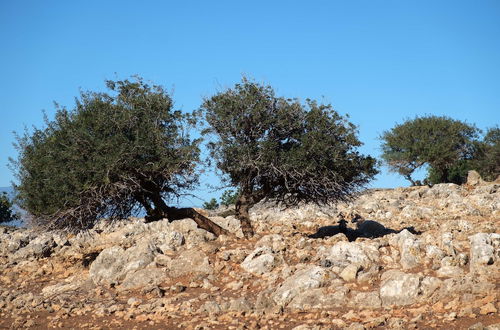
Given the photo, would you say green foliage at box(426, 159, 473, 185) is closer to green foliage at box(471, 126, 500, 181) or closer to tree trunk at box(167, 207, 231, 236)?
green foliage at box(471, 126, 500, 181)

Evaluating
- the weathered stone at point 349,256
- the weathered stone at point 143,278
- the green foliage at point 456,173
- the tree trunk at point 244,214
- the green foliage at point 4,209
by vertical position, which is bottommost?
the weathered stone at point 349,256

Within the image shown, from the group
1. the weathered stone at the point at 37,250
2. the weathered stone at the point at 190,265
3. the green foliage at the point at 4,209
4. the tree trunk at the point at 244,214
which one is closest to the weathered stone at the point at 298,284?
the weathered stone at the point at 190,265

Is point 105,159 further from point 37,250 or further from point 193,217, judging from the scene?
point 37,250

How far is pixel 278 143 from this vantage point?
20.7 meters

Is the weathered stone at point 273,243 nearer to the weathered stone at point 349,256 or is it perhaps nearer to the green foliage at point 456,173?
the weathered stone at point 349,256

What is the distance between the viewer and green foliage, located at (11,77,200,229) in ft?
62.8

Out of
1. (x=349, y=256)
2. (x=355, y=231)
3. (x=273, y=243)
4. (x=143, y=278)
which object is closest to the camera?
(x=349, y=256)

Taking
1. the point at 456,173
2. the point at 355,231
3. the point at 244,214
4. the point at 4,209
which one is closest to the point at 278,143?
the point at 244,214

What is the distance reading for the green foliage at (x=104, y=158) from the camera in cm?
1916

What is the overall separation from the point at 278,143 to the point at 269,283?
666 cm

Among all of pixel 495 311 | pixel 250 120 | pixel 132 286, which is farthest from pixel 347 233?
pixel 495 311

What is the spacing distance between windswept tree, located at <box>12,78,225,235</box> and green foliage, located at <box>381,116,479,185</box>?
37814 millimetres

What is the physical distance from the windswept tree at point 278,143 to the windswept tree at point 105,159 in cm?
133

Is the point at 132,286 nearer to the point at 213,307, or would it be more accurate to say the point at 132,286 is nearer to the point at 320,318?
the point at 213,307
